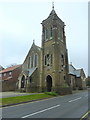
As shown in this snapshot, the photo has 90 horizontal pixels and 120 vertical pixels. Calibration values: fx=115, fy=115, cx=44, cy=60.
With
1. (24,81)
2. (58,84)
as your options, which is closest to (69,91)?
(58,84)

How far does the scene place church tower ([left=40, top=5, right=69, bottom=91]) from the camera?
100ft

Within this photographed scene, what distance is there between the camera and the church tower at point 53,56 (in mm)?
30516

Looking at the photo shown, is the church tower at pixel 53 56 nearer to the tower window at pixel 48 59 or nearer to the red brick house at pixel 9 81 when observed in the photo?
the tower window at pixel 48 59

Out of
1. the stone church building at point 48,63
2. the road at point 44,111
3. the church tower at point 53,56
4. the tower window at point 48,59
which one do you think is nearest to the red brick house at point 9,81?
the stone church building at point 48,63

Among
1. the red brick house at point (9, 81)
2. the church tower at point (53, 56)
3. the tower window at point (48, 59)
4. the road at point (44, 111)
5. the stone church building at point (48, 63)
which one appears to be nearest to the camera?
the road at point (44, 111)

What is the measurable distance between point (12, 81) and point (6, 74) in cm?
560

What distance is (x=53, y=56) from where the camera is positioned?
31406 millimetres

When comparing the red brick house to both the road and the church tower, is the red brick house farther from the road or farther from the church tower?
the road

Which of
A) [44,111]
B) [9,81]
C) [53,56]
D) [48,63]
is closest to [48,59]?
[48,63]

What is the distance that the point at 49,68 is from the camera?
31.6 m

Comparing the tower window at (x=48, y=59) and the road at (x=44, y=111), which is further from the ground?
the tower window at (x=48, y=59)

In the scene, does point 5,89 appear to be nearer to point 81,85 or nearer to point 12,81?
point 12,81

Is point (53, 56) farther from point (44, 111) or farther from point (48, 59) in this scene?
point (44, 111)

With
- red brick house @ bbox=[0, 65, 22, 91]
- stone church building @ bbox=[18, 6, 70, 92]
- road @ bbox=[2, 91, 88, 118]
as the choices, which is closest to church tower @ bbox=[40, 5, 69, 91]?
stone church building @ bbox=[18, 6, 70, 92]
